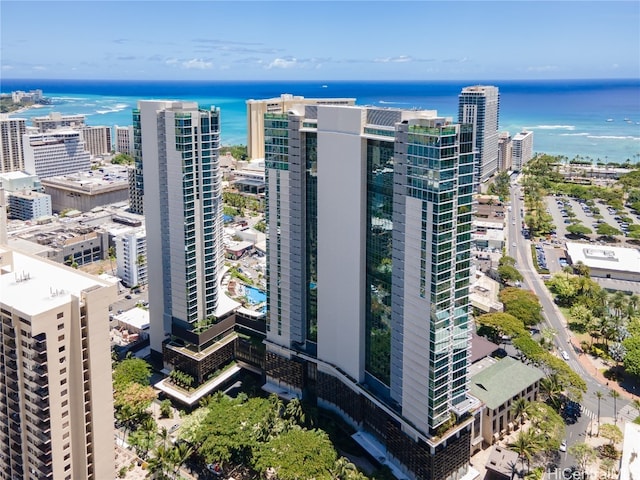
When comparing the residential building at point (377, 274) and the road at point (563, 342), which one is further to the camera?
the road at point (563, 342)

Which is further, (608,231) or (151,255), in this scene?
(608,231)

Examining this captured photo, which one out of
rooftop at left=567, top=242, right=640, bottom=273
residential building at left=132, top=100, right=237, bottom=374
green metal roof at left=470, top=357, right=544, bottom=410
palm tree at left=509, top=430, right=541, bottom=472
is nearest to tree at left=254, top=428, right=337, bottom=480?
residential building at left=132, top=100, right=237, bottom=374

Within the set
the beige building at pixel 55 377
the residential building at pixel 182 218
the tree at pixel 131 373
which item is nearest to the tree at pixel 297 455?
the beige building at pixel 55 377

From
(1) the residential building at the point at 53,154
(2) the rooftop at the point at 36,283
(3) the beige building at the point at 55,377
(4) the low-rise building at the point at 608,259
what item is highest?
(1) the residential building at the point at 53,154

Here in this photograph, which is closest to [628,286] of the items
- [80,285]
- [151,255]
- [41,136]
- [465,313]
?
[465,313]

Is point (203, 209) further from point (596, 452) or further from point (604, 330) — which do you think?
point (604, 330)

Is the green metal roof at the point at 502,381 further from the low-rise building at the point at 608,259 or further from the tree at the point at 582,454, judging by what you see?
the low-rise building at the point at 608,259
